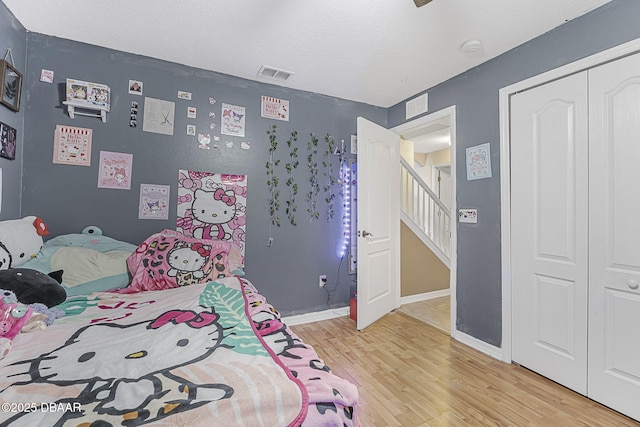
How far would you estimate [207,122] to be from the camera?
2.63 m

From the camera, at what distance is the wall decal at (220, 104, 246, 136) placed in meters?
2.70

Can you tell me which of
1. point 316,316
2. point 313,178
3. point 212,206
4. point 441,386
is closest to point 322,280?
point 316,316

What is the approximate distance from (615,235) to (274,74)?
2808 millimetres

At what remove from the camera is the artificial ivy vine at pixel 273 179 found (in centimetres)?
288

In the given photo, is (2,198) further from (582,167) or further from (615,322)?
(615,322)

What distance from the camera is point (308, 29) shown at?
6.64 feet

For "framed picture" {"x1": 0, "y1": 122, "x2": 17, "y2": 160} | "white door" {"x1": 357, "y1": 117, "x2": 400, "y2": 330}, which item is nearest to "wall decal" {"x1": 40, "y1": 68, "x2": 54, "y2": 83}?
"framed picture" {"x1": 0, "y1": 122, "x2": 17, "y2": 160}

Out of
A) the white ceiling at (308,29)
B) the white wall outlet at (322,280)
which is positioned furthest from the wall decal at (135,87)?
the white wall outlet at (322,280)

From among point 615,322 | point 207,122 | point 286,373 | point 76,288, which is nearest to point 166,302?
point 76,288

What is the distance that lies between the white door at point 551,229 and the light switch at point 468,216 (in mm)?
313

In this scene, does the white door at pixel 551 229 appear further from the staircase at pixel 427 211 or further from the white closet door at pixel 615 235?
the staircase at pixel 427 211

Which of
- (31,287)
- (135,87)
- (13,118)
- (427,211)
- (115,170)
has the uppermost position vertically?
(135,87)

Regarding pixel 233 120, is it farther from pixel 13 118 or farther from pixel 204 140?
pixel 13 118

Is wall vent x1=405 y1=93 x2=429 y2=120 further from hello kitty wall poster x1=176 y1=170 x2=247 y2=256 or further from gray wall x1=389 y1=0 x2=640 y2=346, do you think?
hello kitty wall poster x1=176 y1=170 x2=247 y2=256
